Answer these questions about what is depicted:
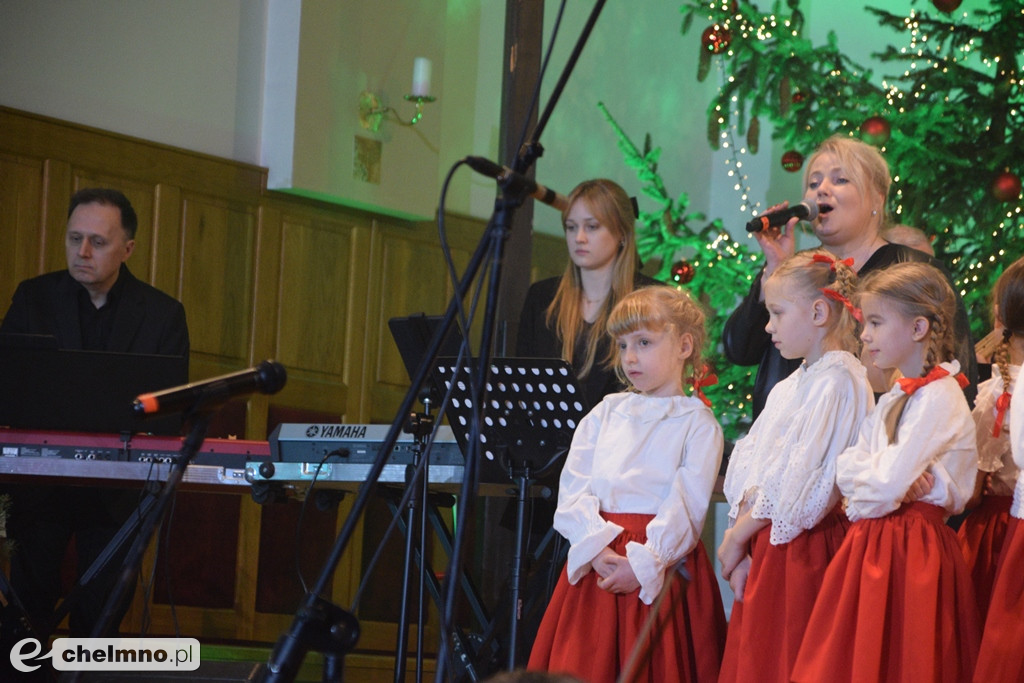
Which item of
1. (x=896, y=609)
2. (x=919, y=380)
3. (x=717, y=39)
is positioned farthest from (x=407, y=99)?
(x=896, y=609)

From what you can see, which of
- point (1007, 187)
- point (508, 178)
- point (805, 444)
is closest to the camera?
point (508, 178)

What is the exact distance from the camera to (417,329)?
3.40 metres

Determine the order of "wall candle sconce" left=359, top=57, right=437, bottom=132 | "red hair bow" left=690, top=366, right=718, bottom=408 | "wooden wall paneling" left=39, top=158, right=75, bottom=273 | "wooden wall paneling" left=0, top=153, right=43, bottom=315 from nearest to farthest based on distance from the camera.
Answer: "red hair bow" left=690, top=366, right=718, bottom=408 < "wooden wall paneling" left=0, top=153, right=43, bottom=315 < "wooden wall paneling" left=39, top=158, right=75, bottom=273 < "wall candle sconce" left=359, top=57, right=437, bottom=132

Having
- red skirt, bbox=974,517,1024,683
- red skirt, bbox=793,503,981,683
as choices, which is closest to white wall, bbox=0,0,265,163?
red skirt, bbox=793,503,981,683

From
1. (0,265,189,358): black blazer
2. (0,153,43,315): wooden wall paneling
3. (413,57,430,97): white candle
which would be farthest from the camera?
(413,57,430,97): white candle

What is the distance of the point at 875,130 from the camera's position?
5.32 metres

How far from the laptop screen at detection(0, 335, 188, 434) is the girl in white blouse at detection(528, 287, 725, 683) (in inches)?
51.1

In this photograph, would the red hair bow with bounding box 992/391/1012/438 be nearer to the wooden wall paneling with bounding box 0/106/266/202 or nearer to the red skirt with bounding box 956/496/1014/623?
the red skirt with bounding box 956/496/1014/623

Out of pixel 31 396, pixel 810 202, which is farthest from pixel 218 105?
pixel 810 202

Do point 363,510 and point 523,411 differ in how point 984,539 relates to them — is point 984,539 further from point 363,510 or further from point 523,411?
point 363,510

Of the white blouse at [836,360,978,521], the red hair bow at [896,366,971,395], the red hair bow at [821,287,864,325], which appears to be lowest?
the white blouse at [836,360,978,521]

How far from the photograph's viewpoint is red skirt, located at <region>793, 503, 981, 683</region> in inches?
109

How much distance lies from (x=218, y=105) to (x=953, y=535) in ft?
14.3

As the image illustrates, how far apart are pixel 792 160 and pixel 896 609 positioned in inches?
140
